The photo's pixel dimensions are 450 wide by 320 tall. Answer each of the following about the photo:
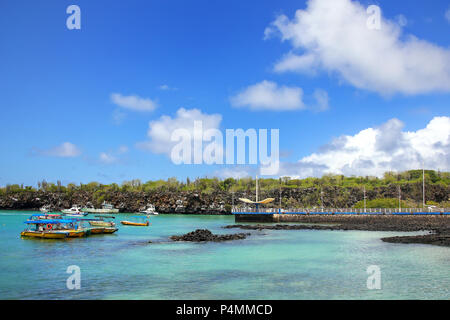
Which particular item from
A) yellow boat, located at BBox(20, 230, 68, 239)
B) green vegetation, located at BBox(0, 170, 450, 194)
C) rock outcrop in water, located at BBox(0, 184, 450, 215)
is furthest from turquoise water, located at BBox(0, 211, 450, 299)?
green vegetation, located at BBox(0, 170, 450, 194)

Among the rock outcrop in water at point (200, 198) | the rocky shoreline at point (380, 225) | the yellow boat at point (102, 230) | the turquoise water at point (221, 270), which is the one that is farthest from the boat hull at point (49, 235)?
the rock outcrop in water at point (200, 198)

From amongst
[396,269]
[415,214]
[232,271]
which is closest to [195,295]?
[232,271]

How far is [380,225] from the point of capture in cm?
6600

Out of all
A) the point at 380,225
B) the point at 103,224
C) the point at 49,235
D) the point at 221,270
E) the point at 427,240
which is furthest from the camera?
the point at 380,225

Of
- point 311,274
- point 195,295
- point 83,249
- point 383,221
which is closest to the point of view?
point 195,295

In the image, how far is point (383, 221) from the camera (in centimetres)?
7100

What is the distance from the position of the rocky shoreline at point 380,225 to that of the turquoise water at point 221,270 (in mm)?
14545

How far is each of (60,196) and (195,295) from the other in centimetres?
16514

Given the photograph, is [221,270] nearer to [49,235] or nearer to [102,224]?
[49,235]

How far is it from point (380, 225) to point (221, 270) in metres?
47.9

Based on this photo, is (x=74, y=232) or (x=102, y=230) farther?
(x=102, y=230)

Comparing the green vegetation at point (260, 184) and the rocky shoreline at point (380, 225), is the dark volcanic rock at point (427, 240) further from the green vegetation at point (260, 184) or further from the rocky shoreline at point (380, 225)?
the green vegetation at point (260, 184)

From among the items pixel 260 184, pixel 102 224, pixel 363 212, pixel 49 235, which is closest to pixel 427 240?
pixel 363 212
